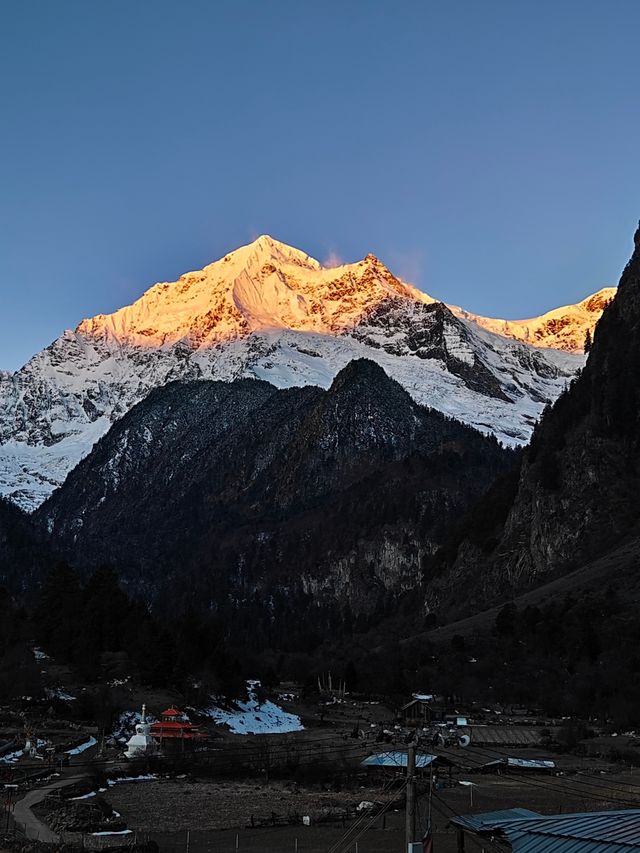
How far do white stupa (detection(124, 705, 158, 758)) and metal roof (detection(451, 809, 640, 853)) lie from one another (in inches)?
2007

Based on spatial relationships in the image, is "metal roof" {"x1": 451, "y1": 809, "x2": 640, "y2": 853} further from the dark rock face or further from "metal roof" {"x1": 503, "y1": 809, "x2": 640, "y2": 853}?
the dark rock face

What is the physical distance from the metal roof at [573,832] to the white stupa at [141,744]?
5097 centimetres

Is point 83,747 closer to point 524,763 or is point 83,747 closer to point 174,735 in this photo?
point 174,735

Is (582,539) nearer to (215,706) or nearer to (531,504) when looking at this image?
(531,504)

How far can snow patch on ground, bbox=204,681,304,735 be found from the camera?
357ft

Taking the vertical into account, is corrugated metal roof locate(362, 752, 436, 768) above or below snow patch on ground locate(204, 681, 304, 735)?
below

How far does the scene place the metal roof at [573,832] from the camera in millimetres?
30016

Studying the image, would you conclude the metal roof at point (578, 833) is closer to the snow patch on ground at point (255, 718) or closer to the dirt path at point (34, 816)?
the dirt path at point (34, 816)

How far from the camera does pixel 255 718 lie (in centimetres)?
11481

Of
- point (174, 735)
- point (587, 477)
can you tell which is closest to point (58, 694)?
point (174, 735)

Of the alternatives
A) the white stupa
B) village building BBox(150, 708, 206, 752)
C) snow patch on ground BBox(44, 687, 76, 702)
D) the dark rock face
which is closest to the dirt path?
the white stupa

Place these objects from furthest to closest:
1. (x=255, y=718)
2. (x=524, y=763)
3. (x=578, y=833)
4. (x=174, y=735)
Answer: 1. (x=255, y=718)
2. (x=174, y=735)
3. (x=524, y=763)
4. (x=578, y=833)

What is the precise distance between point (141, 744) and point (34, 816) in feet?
89.2

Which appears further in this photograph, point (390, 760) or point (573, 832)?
point (390, 760)
